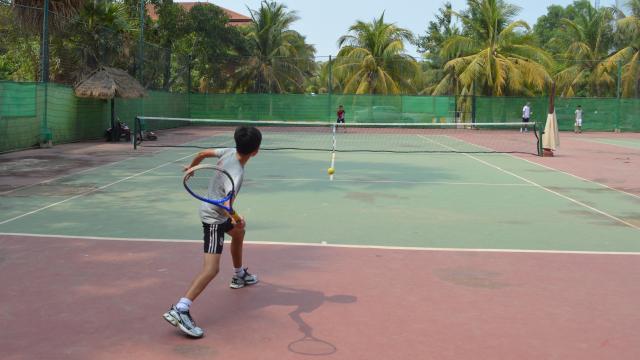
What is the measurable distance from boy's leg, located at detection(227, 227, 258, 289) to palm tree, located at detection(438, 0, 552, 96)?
33157 millimetres

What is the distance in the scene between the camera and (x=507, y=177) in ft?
47.6

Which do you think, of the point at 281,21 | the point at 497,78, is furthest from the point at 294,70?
the point at 497,78

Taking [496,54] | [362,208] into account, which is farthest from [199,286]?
[496,54]

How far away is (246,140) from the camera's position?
15.8 feet

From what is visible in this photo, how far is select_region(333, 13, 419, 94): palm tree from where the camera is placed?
39.8 metres

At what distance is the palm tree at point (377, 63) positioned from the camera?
1565 inches

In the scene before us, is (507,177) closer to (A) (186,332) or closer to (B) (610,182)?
(B) (610,182)

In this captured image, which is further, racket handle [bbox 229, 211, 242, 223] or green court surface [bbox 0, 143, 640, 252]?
green court surface [bbox 0, 143, 640, 252]

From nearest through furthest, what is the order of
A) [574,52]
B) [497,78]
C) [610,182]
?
1. [610,182]
2. [497,78]
3. [574,52]

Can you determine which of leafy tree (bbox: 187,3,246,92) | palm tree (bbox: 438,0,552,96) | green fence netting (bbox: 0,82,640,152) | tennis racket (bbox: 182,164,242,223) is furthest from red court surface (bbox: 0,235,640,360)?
palm tree (bbox: 438,0,552,96)

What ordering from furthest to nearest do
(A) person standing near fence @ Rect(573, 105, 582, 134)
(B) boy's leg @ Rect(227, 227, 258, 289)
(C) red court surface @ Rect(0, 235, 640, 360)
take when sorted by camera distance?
(A) person standing near fence @ Rect(573, 105, 582, 134), (B) boy's leg @ Rect(227, 227, 258, 289), (C) red court surface @ Rect(0, 235, 640, 360)

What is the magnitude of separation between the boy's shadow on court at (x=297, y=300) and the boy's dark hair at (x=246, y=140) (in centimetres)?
123

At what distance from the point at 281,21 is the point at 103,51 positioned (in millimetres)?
19506

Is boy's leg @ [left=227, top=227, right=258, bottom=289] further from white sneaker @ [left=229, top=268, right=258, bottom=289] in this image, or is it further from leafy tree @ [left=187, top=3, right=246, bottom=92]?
leafy tree @ [left=187, top=3, right=246, bottom=92]
